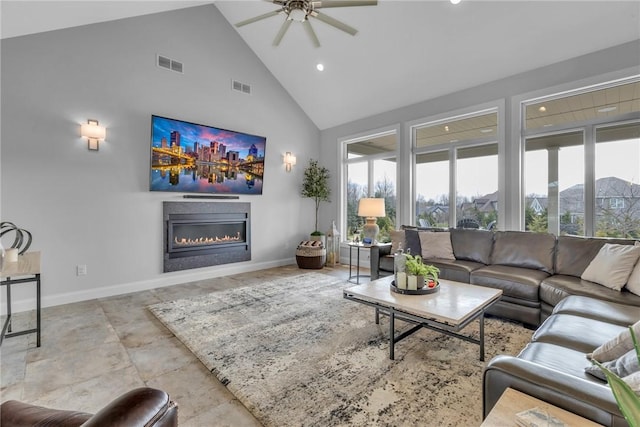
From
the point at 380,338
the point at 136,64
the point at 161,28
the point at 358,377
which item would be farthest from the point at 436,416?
the point at 161,28

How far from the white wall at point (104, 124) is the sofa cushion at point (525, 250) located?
13.7 feet

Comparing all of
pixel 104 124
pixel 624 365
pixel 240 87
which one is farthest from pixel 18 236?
pixel 624 365

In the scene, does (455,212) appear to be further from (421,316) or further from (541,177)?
(421,316)

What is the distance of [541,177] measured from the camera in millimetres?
4027

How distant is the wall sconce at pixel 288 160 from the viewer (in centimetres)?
614

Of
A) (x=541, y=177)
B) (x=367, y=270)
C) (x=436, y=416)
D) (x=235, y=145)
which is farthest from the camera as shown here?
(x=367, y=270)

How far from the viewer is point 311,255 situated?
572 centimetres

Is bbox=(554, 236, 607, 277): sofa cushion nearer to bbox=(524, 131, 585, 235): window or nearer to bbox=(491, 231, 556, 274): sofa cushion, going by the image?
bbox=(491, 231, 556, 274): sofa cushion

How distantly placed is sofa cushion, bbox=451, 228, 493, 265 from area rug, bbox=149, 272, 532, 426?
3.08 feet

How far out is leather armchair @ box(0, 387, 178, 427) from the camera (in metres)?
0.77

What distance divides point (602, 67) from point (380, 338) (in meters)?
4.04

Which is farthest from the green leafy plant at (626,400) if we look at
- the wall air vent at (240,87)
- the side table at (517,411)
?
the wall air vent at (240,87)

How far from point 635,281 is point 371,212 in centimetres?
302


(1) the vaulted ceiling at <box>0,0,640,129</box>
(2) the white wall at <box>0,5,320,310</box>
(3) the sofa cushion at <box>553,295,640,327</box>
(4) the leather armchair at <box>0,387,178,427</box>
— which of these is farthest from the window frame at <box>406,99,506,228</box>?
(4) the leather armchair at <box>0,387,178,427</box>
